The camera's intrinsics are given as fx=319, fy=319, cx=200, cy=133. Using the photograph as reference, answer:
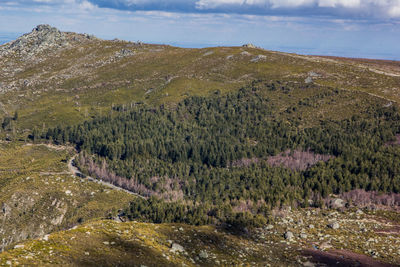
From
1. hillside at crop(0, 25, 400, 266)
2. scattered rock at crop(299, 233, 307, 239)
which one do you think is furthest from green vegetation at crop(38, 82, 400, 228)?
scattered rock at crop(299, 233, 307, 239)

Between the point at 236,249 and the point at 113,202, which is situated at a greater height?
the point at 236,249

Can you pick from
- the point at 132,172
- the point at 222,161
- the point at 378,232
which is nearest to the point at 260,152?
the point at 222,161

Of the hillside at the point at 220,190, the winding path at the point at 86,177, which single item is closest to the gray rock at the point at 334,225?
the hillside at the point at 220,190

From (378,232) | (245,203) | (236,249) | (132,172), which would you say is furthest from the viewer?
(132,172)

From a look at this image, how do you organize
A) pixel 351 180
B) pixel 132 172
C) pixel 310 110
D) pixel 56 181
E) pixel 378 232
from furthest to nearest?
pixel 310 110 < pixel 132 172 < pixel 56 181 < pixel 351 180 < pixel 378 232

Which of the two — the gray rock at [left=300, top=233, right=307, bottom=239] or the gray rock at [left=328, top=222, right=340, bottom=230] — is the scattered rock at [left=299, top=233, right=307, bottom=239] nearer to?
the gray rock at [left=300, top=233, right=307, bottom=239]

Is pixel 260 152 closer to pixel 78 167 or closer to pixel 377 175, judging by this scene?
pixel 377 175
